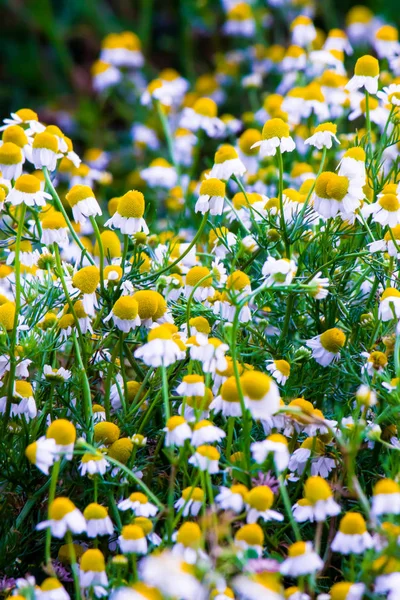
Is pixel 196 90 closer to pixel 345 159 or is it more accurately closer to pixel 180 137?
pixel 180 137

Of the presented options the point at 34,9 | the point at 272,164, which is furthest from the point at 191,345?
the point at 34,9

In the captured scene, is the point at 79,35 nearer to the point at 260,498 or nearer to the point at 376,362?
the point at 376,362

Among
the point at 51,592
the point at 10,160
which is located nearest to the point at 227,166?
the point at 10,160

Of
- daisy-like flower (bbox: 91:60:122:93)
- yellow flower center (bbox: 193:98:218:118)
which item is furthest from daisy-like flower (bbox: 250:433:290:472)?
daisy-like flower (bbox: 91:60:122:93)

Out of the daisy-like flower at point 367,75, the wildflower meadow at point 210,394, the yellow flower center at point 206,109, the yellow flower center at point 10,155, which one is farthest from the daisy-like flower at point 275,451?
the yellow flower center at point 206,109

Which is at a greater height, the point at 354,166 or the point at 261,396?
the point at 354,166
